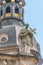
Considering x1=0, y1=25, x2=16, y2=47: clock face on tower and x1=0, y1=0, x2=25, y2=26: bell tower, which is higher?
x1=0, y1=0, x2=25, y2=26: bell tower

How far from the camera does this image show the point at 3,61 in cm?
4378

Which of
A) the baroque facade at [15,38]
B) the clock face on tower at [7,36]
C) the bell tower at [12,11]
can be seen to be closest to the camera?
the baroque facade at [15,38]

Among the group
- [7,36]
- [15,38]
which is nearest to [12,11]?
[7,36]

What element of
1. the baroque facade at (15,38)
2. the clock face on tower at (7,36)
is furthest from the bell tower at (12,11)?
the clock face on tower at (7,36)

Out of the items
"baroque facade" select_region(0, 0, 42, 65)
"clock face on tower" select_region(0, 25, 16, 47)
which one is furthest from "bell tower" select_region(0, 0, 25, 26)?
"clock face on tower" select_region(0, 25, 16, 47)

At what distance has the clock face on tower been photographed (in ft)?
159

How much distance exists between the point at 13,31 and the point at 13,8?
9721 millimetres

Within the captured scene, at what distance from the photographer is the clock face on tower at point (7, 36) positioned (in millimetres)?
48494

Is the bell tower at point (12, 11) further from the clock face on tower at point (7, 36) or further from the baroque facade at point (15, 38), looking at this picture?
the clock face on tower at point (7, 36)

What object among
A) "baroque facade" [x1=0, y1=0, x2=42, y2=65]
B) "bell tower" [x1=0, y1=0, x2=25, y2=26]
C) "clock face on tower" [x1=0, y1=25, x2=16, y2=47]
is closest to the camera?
"baroque facade" [x1=0, y1=0, x2=42, y2=65]

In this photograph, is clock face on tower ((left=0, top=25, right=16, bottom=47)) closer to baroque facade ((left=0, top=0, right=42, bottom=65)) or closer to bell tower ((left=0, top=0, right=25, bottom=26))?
baroque facade ((left=0, top=0, right=42, bottom=65))

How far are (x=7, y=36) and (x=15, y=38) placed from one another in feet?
6.69

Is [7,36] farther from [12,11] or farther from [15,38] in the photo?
[12,11]

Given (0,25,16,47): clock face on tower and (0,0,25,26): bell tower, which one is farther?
(0,0,25,26): bell tower
